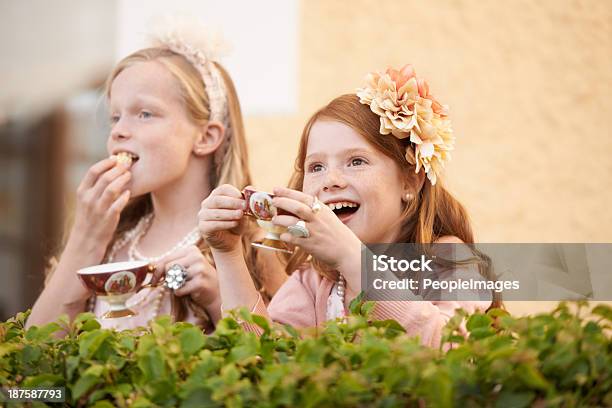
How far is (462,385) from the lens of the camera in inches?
38.6

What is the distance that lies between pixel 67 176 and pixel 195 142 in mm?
2629

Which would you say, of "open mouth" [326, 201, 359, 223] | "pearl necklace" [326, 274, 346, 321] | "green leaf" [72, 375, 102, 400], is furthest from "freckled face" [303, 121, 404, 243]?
"green leaf" [72, 375, 102, 400]

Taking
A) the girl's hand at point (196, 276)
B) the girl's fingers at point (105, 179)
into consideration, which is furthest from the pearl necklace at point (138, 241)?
the girl's fingers at point (105, 179)

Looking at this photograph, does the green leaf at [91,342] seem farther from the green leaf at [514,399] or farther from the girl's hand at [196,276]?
the girl's hand at [196,276]

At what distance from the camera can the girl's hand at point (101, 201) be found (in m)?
2.04

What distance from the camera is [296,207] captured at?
145cm

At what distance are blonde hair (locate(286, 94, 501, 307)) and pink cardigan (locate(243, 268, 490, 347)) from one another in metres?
0.06

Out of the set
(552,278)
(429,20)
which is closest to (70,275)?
(552,278)

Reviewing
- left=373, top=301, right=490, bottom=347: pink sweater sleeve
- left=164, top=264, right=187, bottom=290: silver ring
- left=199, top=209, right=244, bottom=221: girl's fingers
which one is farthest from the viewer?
left=164, top=264, right=187, bottom=290: silver ring

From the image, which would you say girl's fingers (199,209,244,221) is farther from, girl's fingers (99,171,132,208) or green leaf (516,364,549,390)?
green leaf (516,364,549,390)

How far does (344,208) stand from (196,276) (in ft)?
1.54

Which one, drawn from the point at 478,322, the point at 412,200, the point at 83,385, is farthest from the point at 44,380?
the point at 412,200

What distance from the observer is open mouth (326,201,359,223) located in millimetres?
1672

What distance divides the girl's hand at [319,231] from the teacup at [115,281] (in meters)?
0.46
